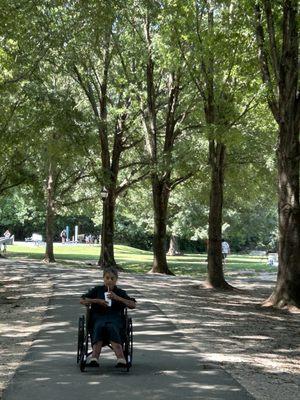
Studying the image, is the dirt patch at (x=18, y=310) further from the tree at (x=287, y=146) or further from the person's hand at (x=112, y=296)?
the tree at (x=287, y=146)

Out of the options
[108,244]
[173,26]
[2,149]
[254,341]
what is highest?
[173,26]

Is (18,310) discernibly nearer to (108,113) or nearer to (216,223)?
(216,223)

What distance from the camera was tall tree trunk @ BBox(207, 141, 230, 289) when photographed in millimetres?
19688

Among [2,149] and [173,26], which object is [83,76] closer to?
[2,149]

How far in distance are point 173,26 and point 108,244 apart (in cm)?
1263

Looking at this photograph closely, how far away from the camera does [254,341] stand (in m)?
9.91

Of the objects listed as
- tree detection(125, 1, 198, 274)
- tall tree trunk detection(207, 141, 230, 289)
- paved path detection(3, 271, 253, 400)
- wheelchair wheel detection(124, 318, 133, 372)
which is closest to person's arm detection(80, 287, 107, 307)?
wheelchair wheel detection(124, 318, 133, 372)

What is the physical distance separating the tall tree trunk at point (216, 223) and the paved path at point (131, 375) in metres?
9.86

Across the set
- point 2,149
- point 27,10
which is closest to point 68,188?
point 2,149

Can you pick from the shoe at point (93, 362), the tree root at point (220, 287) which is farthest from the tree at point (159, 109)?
the shoe at point (93, 362)

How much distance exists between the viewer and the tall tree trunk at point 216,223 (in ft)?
64.6

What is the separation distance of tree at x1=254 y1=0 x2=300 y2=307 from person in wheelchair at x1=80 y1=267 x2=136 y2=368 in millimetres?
8534

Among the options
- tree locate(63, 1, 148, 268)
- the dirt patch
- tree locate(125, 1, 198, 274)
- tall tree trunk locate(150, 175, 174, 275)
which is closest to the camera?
the dirt patch

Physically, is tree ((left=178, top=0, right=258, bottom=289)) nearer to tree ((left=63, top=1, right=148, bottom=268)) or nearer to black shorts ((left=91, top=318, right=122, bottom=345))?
tree ((left=63, top=1, right=148, bottom=268))
